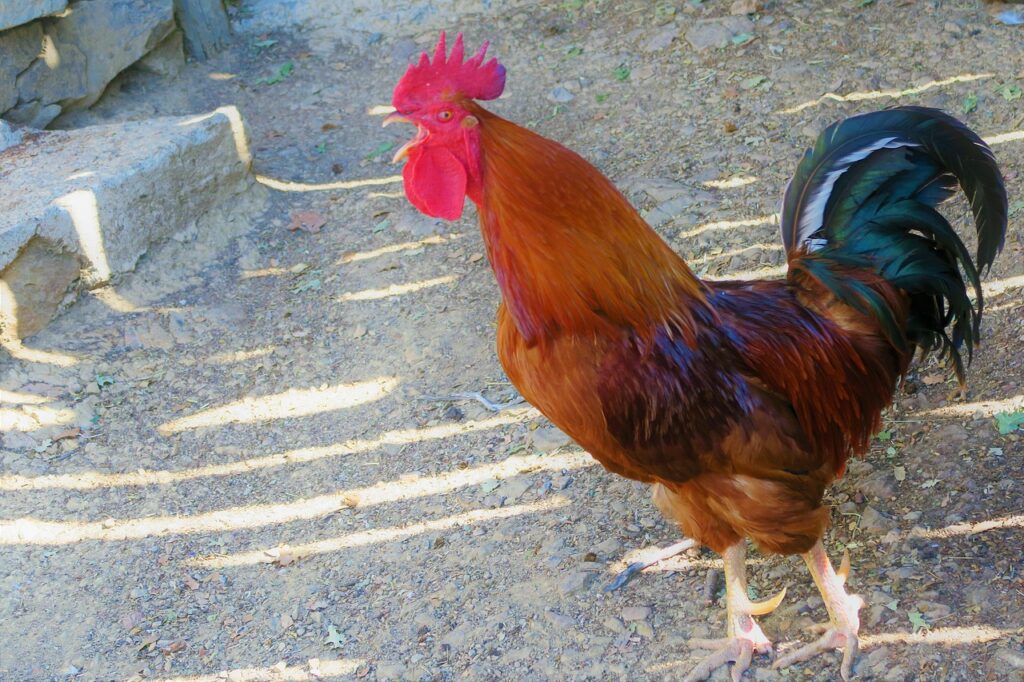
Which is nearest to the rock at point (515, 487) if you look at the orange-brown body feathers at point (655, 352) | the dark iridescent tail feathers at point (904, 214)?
the orange-brown body feathers at point (655, 352)

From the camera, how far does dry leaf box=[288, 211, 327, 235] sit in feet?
18.1

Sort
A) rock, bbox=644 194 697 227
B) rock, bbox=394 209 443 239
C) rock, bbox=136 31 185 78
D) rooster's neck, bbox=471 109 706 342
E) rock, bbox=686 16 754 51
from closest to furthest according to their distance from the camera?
rooster's neck, bbox=471 109 706 342 < rock, bbox=644 194 697 227 < rock, bbox=394 209 443 239 < rock, bbox=686 16 754 51 < rock, bbox=136 31 185 78

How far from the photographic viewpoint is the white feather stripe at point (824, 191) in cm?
294

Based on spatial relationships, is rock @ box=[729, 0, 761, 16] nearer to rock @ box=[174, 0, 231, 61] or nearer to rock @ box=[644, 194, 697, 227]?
rock @ box=[644, 194, 697, 227]

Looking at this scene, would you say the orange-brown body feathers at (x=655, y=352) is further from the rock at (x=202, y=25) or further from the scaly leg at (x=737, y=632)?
the rock at (x=202, y=25)

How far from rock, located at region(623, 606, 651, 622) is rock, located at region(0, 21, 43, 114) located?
462cm

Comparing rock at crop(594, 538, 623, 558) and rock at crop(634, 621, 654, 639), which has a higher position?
rock at crop(594, 538, 623, 558)

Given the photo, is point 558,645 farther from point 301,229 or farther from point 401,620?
point 301,229

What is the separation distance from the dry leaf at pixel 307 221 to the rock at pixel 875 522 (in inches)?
132

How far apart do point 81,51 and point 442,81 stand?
4306 mm

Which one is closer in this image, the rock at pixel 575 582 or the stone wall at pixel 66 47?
the rock at pixel 575 582

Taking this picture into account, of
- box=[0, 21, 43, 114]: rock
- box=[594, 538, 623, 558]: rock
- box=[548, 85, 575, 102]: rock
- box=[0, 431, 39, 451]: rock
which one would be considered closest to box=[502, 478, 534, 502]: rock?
box=[594, 538, 623, 558]: rock

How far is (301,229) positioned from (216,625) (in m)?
2.56

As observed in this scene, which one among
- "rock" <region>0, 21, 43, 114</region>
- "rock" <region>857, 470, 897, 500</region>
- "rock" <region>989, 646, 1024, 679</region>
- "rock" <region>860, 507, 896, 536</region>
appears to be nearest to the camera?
"rock" <region>989, 646, 1024, 679</region>
